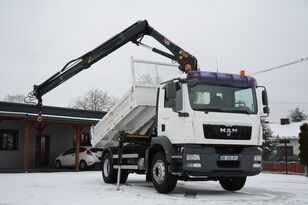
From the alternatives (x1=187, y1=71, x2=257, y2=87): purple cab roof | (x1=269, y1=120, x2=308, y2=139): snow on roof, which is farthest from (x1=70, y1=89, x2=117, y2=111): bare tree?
(x1=187, y1=71, x2=257, y2=87): purple cab roof

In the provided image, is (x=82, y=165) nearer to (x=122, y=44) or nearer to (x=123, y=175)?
(x=123, y=175)

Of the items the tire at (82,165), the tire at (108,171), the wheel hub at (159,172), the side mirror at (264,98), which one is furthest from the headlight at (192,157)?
the tire at (82,165)

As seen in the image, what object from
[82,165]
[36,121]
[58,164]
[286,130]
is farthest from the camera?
[286,130]

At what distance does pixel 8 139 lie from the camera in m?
22.8

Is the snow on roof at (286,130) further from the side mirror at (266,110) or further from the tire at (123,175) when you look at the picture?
the side mirror at (266,110)

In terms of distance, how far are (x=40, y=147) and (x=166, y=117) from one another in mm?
16198

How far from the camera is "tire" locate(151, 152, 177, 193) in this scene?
9.48 meters

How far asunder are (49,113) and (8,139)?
2.77 metres

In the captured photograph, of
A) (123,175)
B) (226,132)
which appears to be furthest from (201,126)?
(123,175)

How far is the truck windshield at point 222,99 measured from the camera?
9.24 m

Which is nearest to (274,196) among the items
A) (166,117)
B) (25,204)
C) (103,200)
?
(166,117)

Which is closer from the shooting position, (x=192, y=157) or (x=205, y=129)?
(x=192, y=157)

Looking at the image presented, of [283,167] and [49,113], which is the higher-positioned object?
[49,113]

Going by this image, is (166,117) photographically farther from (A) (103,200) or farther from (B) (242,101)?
(A) (103,200)
